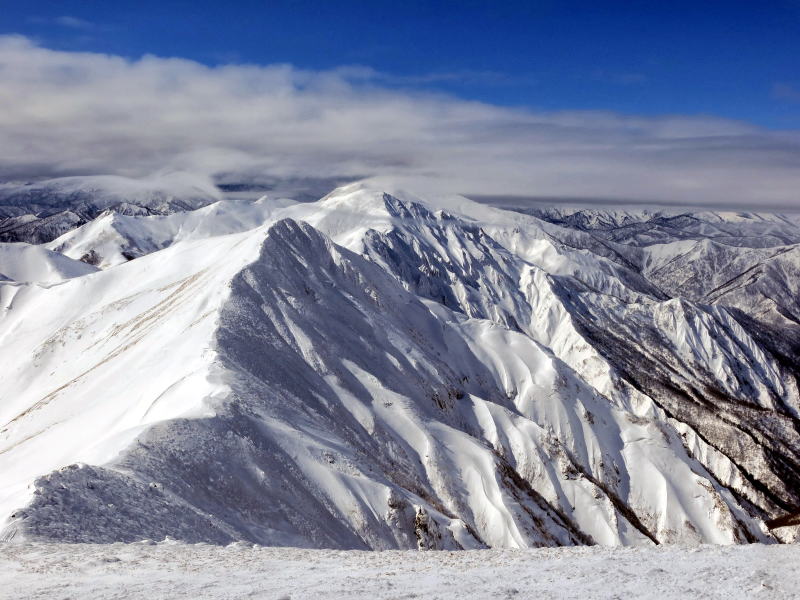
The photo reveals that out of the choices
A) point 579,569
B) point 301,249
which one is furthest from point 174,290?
point 579,569

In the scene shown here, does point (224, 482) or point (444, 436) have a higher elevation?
point (224, 482)

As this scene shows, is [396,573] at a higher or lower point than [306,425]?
higher

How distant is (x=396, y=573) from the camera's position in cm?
A: 2131

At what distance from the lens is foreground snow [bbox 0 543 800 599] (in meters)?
19.1

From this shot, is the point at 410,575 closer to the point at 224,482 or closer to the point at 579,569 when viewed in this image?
the point at 579,569

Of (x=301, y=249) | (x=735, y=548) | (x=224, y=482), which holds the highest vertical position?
(x=301, y=249)

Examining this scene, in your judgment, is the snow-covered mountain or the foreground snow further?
the snow-covered mountain

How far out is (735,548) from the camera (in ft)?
76.8

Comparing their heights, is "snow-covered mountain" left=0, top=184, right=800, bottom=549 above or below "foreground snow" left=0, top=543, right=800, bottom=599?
below

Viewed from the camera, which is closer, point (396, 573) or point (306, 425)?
point (396, 573)

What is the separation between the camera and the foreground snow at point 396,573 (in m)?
19.1

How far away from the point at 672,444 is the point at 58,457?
11755 cm

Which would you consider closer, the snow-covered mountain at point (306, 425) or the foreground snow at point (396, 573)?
the foreground snow at point (396, 573)

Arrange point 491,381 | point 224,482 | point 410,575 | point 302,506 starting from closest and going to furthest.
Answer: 1. point 410,575
2. point 224,482
3. point 302,506
4. point 491,381
